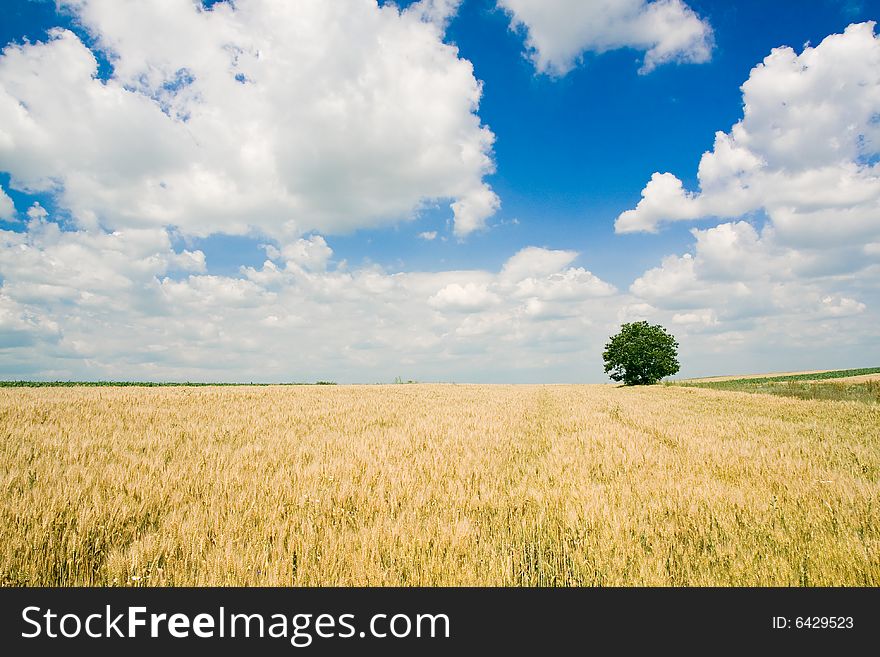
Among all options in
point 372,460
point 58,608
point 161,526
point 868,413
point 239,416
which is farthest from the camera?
point 868,413

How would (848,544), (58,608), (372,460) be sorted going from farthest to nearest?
(372,460) → (848,544) → (58,608)

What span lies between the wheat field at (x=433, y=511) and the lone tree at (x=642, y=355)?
60.8m

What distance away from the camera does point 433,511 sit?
5172 millimetres

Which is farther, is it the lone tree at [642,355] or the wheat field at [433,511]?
the lone tree at [642,355]

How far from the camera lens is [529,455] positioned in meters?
9.05

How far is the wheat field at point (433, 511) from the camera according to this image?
363 cm

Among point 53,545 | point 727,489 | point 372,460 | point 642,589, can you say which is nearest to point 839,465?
point 727,489

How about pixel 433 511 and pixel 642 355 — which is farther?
pixel 642 355

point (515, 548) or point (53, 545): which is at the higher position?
point (53, 545)

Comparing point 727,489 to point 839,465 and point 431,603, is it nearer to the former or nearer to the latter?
point 839,465

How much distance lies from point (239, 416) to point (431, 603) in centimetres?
1371

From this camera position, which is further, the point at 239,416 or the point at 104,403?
the point at 104,403

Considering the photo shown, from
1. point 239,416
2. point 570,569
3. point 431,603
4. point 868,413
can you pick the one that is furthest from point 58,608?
point 868,413

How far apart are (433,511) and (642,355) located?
227 ft
